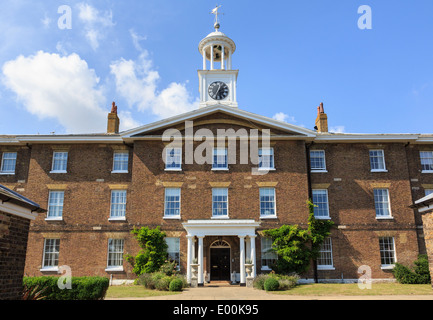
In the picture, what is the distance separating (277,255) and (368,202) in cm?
796

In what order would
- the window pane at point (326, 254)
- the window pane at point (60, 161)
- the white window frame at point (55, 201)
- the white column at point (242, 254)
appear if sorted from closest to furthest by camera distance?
the white column at point (242, 254), the window pane at point (326, 254), the white window frame at point (55, 201), the window pane at point (60, 161)

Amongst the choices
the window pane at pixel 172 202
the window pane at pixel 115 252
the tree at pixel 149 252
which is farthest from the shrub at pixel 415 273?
the window pane at pixel 115 252

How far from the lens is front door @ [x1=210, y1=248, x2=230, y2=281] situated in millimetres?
23698

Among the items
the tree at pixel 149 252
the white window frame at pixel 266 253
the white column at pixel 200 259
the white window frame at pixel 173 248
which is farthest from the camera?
the white window frame at pixel 173 248

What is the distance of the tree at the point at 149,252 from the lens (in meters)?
22.8

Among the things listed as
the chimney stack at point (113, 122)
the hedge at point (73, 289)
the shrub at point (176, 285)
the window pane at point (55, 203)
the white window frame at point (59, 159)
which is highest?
the chimney stack at point (113, 122)

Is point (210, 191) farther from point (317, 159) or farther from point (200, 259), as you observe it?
point (317, 159)

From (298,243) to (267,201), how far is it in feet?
11.9

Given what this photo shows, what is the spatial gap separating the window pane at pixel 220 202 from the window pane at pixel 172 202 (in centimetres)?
257

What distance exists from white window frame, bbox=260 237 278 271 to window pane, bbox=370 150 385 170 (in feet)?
32.8

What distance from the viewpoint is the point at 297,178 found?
2520cm

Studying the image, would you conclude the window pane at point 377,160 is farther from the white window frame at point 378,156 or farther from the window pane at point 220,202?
the window pane at point 220,202

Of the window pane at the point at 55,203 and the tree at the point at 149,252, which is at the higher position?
the window pane at the point at 55,203

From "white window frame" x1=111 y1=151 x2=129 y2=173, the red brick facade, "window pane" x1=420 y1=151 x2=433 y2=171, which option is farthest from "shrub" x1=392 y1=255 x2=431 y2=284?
"white window frame" x1=111 y1=151 x2=129 y2=173
